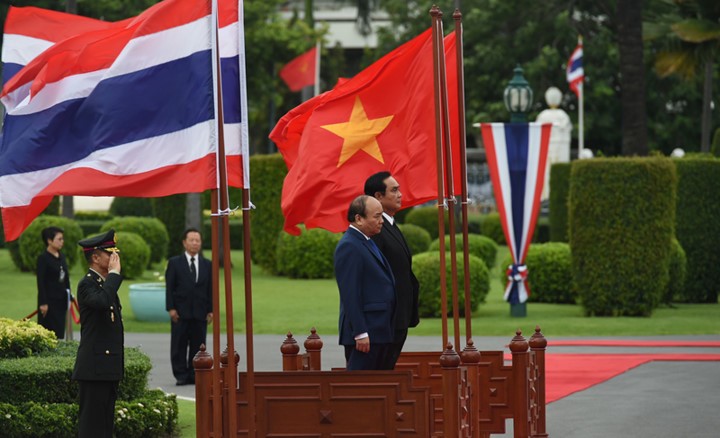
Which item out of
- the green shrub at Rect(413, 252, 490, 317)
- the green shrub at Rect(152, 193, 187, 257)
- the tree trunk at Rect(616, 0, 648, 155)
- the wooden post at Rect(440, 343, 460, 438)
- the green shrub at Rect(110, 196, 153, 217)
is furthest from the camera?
the green shrub at Rect(110, 196, 153, 217)

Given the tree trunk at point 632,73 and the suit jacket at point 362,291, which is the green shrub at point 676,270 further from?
the suit jacket at point 362,291

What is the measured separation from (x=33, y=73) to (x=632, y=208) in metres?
14.7

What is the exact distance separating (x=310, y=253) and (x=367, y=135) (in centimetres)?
1982

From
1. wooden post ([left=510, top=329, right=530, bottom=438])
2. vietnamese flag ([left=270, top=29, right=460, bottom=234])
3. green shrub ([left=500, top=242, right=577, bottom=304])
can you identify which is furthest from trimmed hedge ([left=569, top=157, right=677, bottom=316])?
wooden post ([left=510, top=329, right=530, bottom=438])

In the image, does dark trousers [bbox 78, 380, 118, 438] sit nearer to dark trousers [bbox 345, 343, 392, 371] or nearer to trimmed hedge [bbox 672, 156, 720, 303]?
dark trousers [bbox 345, 343, 392, 371]

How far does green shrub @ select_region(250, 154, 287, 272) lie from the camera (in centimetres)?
3153

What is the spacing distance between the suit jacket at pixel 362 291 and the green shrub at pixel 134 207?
30153 millimetres

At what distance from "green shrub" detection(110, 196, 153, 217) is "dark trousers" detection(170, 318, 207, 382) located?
23964 mm

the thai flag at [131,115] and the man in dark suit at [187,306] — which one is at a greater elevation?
the thai flag at [131,115]

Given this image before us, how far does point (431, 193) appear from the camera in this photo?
426 inches

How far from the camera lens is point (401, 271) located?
9727mm

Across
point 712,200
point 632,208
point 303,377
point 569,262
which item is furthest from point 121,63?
point 712,200

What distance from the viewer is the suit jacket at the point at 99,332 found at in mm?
9156

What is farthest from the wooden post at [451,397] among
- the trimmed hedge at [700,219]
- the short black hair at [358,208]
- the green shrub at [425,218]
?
the green shrub at [425,218]
